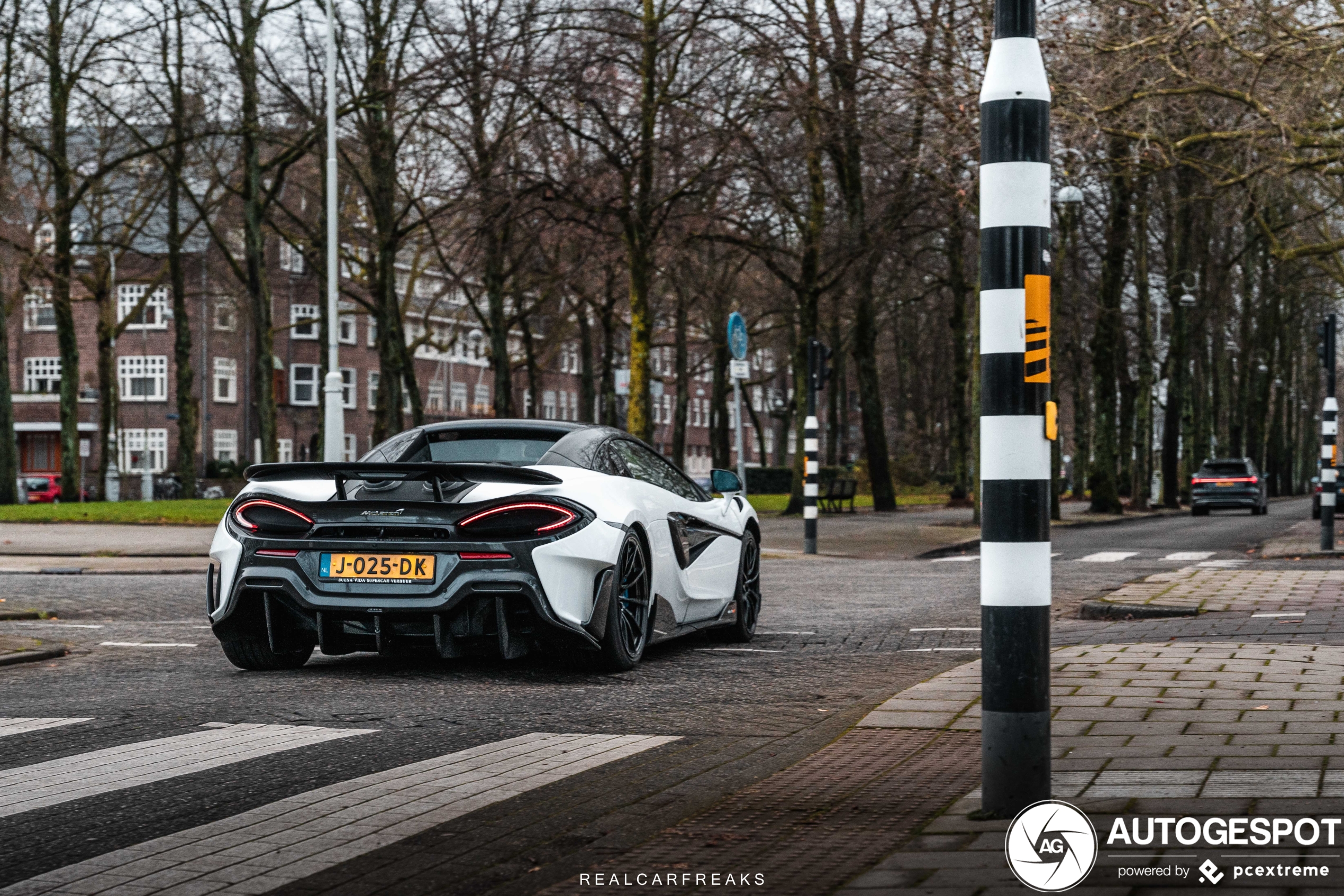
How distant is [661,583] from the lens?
9.15 m

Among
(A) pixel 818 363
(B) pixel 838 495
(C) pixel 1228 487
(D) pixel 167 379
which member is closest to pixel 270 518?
(A) pixel 818 363

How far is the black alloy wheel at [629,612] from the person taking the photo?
8.45 m

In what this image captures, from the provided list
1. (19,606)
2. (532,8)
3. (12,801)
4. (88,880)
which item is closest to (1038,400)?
(88,880)

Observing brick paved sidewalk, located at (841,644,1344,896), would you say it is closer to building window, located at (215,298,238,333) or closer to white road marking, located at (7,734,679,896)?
white road marking, located at (7,734,679,896)

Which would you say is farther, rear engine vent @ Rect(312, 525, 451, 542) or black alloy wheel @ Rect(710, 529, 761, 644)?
black alloy wheel @ Rect(710, 529, 761, 644)

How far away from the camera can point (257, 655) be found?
346 inches

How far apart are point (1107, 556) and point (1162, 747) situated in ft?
52.7

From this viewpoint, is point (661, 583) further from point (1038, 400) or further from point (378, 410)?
point (378, 410)

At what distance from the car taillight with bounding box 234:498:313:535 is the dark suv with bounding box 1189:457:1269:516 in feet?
125

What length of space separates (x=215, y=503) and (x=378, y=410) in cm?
946

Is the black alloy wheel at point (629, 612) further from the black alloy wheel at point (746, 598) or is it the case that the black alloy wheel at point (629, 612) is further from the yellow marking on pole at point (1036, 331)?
the yellow marking on pole at point (1036, 331)

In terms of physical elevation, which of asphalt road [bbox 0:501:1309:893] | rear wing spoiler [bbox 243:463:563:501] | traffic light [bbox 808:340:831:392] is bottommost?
asphalt road [bbox 0:501:1309:893]

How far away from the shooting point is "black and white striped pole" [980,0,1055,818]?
4605 millimetres

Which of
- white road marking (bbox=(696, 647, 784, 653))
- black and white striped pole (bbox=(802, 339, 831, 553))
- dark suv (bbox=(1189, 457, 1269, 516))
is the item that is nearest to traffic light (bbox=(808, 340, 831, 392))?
black and white striped pole (bbox=(802, 339, 831, 553))
